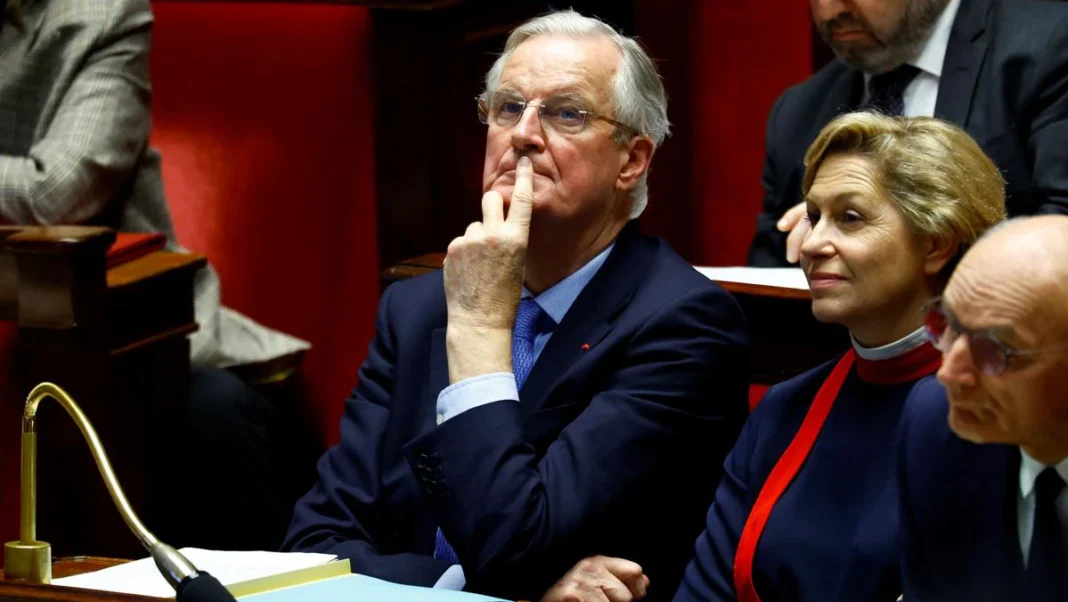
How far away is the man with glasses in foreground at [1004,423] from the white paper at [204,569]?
1.93ft

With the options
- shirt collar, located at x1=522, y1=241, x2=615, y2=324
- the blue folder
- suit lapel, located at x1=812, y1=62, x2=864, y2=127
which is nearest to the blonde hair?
shirt collar, located at x1=522, y1=241, x2=615, y2=324

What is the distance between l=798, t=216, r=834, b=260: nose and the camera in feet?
5.50

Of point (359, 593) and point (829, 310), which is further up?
point (829, 310)

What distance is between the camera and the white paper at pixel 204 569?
1.48 meters

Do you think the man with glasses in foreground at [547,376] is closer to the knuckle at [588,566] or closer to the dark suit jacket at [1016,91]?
the knuckle at [588,566]

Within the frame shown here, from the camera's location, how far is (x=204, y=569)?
152 cm

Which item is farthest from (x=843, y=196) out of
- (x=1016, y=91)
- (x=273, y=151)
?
(x=273, y=151)

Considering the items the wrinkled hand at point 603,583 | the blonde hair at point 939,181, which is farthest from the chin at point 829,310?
the wrinkled hand at point 603,583

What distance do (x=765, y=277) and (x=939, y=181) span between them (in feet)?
2.21

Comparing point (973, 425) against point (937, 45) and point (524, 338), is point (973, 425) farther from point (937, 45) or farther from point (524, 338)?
point (937, 45)

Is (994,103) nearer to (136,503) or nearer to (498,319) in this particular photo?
(498,319)

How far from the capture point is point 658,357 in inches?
72.7

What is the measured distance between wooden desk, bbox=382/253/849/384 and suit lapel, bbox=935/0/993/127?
472 mm

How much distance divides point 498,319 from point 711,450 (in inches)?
11.6
